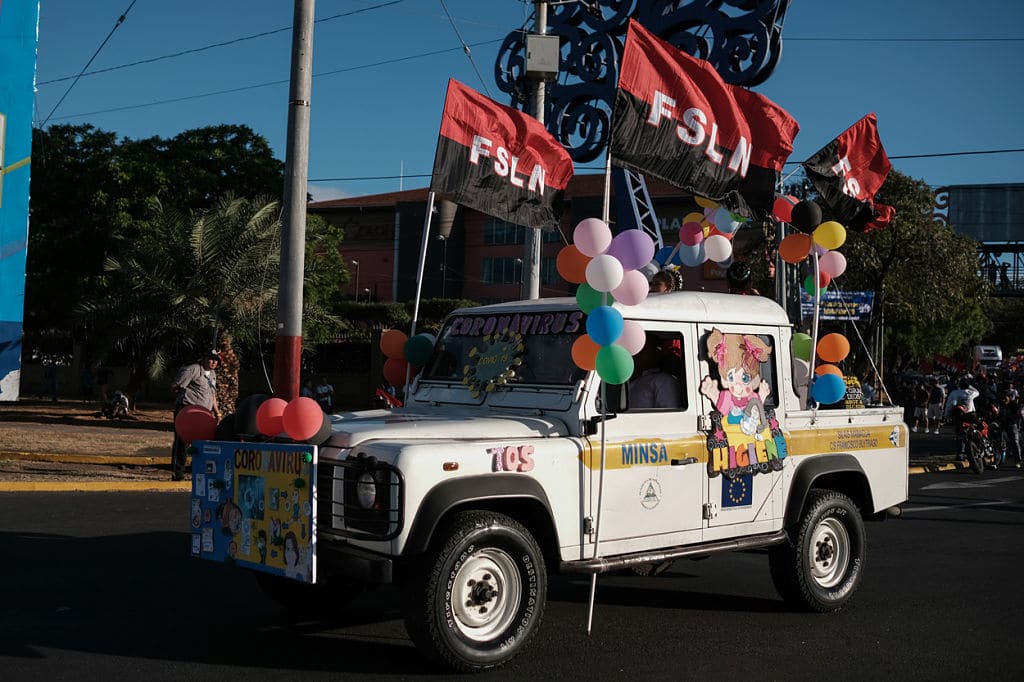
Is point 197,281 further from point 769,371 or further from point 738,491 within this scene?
point 738,491

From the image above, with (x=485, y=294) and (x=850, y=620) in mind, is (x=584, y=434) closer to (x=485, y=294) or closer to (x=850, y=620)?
(x=850, y=620)

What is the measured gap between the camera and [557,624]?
6.69 metres

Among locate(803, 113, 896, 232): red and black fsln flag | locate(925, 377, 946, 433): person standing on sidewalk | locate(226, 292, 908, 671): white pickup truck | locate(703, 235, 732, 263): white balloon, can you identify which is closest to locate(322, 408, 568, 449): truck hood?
locate(226, 292, 908, 671): white pickup truck

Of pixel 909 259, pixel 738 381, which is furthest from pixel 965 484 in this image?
pixel 909 259

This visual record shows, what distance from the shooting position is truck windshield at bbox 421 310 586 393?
21.5 ft

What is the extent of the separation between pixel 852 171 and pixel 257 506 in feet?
24.6

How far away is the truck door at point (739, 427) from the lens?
664 centimetres

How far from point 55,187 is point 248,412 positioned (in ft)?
96.2

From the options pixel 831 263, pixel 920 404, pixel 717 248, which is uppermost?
pixel 717 248

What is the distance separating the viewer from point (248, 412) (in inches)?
233

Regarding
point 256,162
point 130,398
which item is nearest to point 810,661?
point 130,398

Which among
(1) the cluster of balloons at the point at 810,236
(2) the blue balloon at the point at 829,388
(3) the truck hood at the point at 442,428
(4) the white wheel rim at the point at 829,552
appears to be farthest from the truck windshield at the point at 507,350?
(1) the cluster of balloons at the point at 810,236

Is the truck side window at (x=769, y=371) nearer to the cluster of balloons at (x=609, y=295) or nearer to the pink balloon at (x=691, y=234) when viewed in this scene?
the cluster of balloons at (x=609, y=295)

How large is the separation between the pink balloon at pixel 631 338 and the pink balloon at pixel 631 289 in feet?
0.59
